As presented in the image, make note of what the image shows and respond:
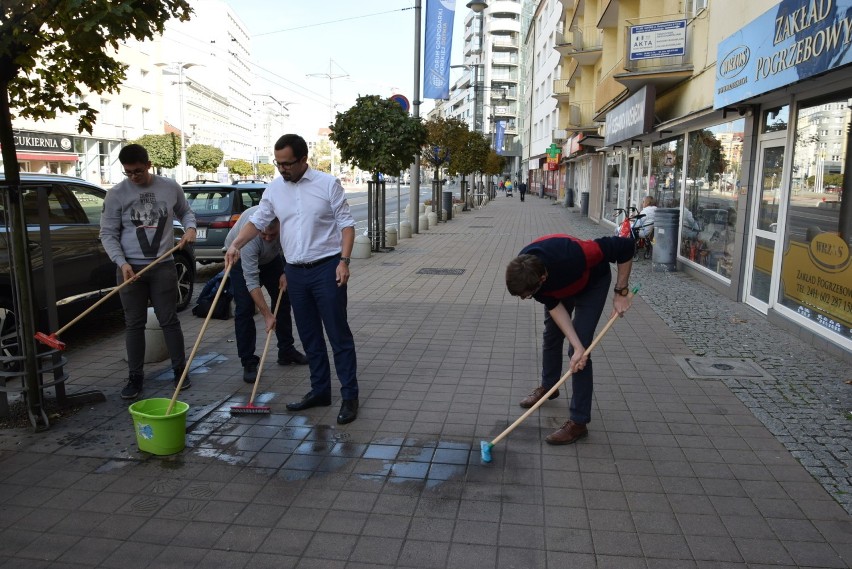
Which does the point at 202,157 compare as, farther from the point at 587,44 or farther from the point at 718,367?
the point at 718,367

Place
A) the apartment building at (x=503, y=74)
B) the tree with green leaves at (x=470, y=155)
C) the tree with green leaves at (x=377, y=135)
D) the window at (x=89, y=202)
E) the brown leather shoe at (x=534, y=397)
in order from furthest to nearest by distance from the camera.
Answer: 1. the apartment building at (x=503, y=74)
2. the tree with green leaves at (x=470, y=155)
3. the tree with green leaves at (x=377, y=135)
4. the window at (x=89, y=202)
5. the brown leather shoe at (x=534, y=397)

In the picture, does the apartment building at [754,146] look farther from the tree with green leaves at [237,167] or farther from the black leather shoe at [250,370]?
the tree with green leaves at [237,167]

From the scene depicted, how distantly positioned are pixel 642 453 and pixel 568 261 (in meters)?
1.34

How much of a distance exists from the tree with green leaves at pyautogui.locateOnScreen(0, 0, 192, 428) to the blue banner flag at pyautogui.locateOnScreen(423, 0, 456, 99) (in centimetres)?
1472

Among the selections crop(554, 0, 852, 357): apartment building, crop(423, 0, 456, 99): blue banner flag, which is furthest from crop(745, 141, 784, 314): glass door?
crop(423, 0, 456, 99): blue banner flag

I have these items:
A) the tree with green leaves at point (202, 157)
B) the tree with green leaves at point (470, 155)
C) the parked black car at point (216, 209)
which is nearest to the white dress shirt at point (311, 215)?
the parked black car at point (216, 209)

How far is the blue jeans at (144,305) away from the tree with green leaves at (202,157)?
2017 inches

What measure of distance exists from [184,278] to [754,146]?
7.90 meters

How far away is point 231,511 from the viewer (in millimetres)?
3516

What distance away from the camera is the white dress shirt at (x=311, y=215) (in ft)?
15.4

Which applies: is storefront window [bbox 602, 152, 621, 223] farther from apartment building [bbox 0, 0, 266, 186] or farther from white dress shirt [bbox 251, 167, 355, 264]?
white dress shirt [bbox 251, 167, 355, 264]

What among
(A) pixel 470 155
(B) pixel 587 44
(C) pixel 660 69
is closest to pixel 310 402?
(C) pixel 660 69

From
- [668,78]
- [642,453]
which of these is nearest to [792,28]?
[642,453]

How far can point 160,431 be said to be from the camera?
4.14 metres
